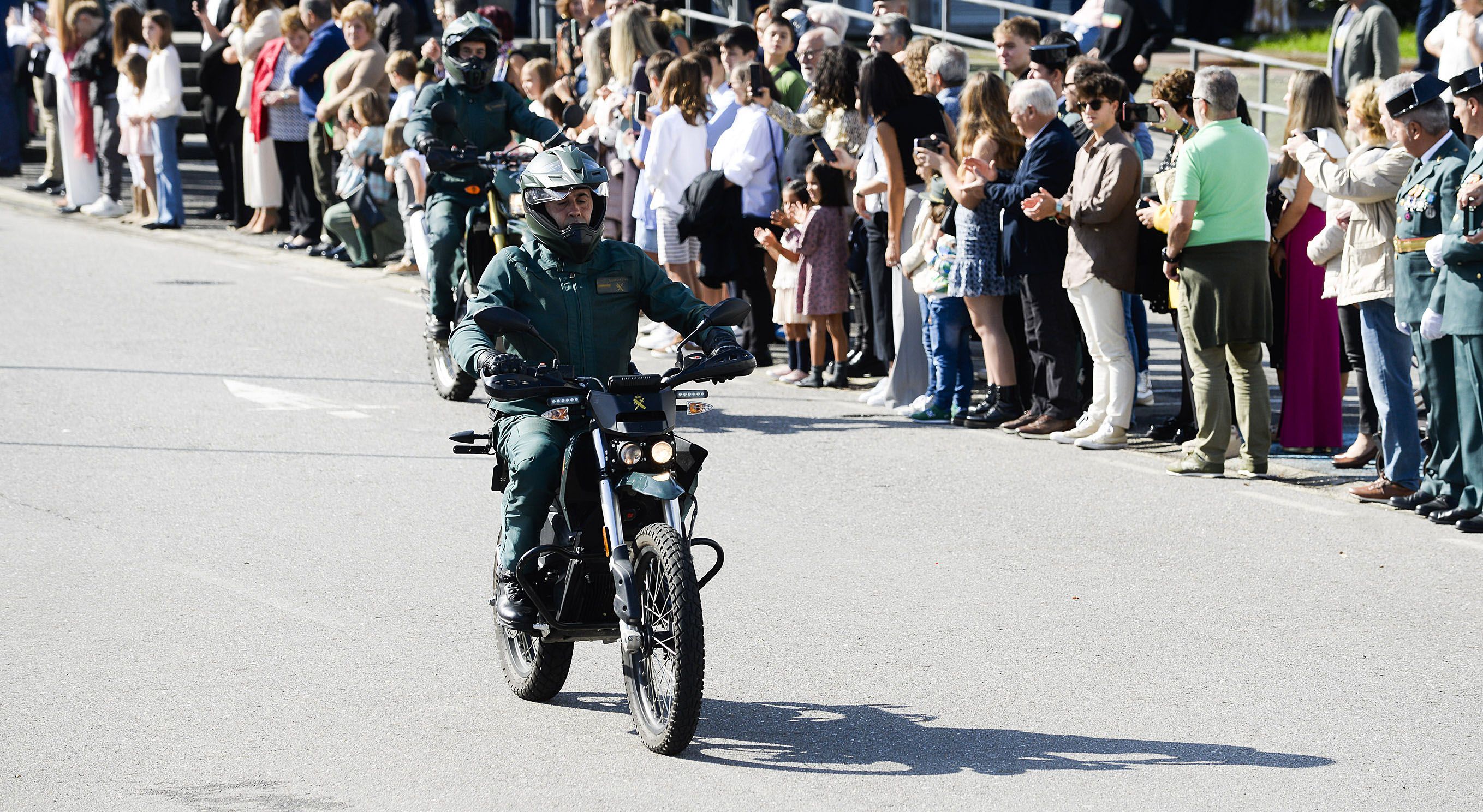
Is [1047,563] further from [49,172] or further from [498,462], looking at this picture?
[49,172]

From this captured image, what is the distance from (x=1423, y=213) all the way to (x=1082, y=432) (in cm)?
257

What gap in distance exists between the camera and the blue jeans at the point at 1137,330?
11.5 metres

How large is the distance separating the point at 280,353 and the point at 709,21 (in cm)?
1063

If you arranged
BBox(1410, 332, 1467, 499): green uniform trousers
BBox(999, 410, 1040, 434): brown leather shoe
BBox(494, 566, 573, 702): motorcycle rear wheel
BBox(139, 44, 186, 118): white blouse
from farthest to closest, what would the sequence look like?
BBox(139, 44, 186, 118): white blouse → BBox(999, 410, 1040, 434): brown leather shoe → BBox(1410, 332, 1467, 499): green uniform trousers → BBox(494, 566, 573, 702): motorcycle rear wheel

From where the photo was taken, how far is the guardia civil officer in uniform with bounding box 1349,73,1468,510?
866cm

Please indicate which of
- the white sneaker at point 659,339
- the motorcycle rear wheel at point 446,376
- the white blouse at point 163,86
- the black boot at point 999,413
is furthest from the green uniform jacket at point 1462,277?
the white blouse at point 163,86

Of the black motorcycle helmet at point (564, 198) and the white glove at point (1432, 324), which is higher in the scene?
the black motorcycle helmet at point (564, 198)

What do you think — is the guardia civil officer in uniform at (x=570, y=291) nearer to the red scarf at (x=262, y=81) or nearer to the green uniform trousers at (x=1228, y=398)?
the green uniform trousers at (x=1228, y=398)

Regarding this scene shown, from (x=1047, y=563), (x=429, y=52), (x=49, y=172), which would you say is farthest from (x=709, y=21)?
(x=1047, y=563)

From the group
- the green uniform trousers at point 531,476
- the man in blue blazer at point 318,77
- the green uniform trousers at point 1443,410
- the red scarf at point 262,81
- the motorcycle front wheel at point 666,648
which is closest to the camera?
the motorcycle front wheel at point 666,648

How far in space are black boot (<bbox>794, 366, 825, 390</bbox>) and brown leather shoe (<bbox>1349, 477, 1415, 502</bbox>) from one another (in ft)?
13.3

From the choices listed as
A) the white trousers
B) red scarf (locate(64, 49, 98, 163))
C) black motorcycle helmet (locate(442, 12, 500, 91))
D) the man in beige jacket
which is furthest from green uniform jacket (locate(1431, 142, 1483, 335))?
red scarf (locate(64, 49, 98, 163))

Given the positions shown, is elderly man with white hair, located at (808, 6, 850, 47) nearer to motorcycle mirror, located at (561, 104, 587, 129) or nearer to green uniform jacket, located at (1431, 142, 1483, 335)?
motorcycle mirror, located at (561, 104, 587, 129)

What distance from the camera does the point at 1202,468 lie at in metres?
9.96
